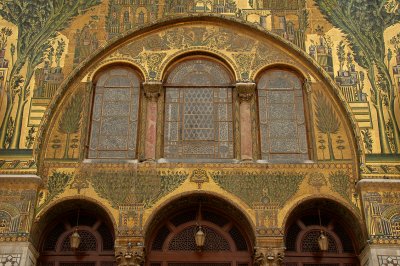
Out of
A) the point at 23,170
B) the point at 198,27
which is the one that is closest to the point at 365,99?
the point at 198,27

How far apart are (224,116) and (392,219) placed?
4.04 m

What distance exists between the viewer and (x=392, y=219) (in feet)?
40.6

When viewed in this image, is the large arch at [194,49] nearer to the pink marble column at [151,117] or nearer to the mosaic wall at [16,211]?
the pink marble column at [151,117]

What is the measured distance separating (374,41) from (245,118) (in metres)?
3.43

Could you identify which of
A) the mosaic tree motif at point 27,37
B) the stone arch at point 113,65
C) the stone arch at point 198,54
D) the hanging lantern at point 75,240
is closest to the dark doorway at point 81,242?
the hanging lantern at point 75,240

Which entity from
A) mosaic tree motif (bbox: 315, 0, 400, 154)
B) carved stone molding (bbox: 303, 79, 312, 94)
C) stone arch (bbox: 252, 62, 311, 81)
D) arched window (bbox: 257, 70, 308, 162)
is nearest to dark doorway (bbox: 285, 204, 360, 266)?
arched window (bbox: 257, 70, 308, 162)

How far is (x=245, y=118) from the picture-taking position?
45.1 ft

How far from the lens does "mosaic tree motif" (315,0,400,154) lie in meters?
13.5

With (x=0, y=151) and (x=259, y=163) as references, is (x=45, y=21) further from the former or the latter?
(x=259, y=163)

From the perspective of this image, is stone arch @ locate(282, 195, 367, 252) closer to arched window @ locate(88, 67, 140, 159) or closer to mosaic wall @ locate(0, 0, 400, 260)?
mosaic wall @ locate(0, 0, 400, 260)

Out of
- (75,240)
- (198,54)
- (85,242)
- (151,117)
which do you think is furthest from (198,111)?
(75,240)

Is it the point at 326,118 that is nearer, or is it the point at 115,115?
the point at 326,118

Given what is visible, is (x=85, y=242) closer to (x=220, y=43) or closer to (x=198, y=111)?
(x=198, y=111)

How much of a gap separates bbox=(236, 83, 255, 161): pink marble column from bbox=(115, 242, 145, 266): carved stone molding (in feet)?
9.34
